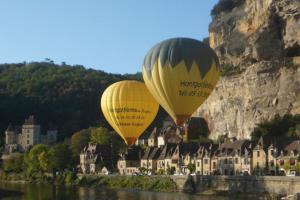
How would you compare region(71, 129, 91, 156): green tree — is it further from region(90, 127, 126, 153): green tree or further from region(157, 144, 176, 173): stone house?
region(157, 144, 176, 173): stone house

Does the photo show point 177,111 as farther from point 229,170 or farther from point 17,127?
point 17,127

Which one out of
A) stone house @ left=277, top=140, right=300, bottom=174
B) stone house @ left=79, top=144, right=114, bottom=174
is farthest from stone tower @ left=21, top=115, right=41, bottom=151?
stone house @ left=277, top=140, right=300, bottom=174

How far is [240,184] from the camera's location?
49531 mm

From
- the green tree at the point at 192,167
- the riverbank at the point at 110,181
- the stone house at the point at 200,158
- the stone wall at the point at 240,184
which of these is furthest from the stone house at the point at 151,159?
the stone wall at the point at 240,184

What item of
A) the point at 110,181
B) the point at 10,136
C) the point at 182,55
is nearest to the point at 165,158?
the point at 110,181

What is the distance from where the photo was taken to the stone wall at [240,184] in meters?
45.0

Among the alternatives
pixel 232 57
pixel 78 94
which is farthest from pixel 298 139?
pixel 78 94

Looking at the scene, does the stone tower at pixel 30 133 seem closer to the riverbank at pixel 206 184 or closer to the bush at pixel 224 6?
the bush at pixel 224 6

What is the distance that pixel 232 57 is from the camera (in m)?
85.4

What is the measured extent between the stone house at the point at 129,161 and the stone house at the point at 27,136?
48581 millimetres

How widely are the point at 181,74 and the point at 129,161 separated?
4154 centimetres

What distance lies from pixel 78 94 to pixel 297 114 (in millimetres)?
89216

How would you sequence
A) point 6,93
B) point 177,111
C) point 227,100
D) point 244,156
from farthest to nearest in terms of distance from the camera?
point 6,93, point 227,100, point 244,156, point 177,111

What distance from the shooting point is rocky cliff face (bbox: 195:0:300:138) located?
7094cm
